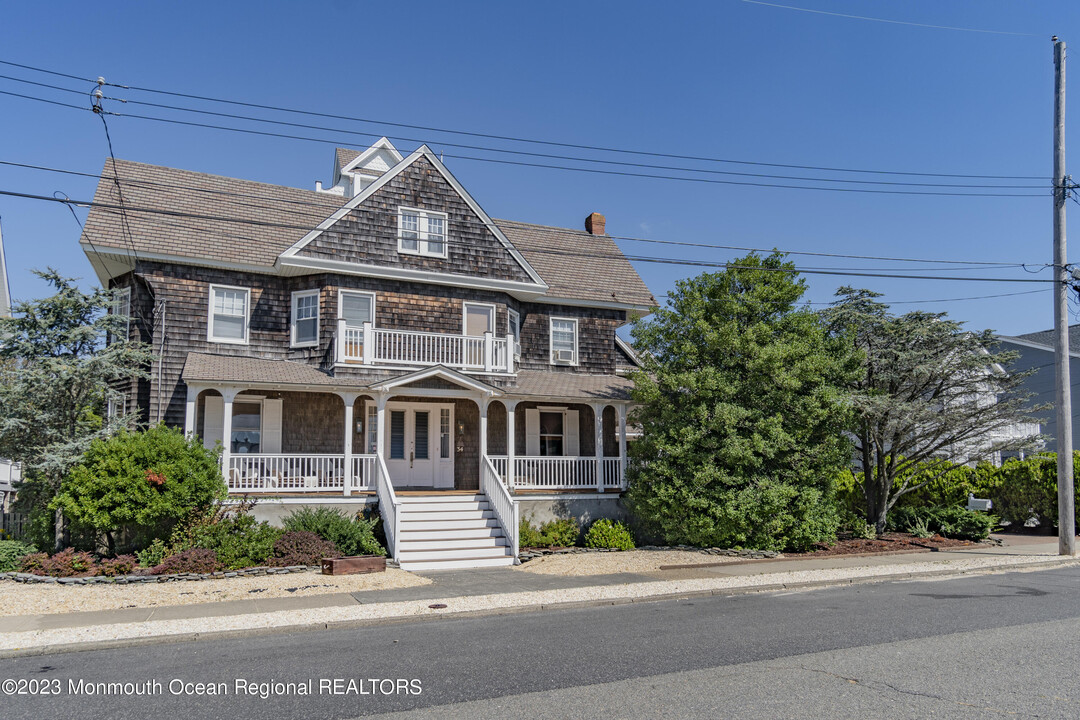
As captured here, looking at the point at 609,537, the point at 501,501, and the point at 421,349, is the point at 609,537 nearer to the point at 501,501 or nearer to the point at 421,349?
the point at 501,501

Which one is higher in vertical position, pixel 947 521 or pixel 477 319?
pixel 477 319

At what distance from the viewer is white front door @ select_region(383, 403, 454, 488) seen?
66.9 feet

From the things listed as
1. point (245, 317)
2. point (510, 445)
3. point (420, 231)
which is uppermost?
point (420, 231)

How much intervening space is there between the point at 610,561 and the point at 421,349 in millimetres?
7240

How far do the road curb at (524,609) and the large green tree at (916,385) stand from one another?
3.70 metres

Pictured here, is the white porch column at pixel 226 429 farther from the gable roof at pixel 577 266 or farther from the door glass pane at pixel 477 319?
the gable roof at pixel 577 266

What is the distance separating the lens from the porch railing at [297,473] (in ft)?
56.2

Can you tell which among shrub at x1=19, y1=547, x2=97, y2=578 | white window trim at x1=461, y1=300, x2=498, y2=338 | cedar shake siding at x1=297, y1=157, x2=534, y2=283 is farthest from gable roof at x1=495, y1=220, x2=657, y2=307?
shrub at x1=19, y1=547, x2=97, y2=578

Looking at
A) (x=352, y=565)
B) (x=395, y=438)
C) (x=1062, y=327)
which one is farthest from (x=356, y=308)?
(x=1062, y=327)

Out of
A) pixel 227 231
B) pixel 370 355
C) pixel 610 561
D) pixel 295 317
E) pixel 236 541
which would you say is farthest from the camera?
pixel 227 231

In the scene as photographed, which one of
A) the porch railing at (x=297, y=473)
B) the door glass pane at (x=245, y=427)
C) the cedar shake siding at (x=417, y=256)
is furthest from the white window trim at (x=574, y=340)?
the door glass pane at (x=245, y=427)

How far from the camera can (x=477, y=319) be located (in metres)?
21.8

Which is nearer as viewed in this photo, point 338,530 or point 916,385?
point 338,530

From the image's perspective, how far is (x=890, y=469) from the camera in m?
20.1
